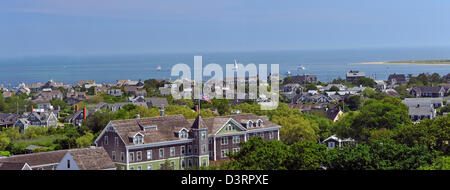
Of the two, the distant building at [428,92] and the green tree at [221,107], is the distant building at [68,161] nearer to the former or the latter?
the green tree at [221,107]

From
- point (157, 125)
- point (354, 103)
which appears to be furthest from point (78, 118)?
point (157, 125)

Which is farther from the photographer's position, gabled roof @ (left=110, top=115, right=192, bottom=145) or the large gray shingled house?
gabled roof @ (left=110, top=115, right=192, bottom=145)

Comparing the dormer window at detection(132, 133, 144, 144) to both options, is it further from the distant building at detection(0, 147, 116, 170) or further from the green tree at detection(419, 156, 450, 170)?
the green tree at detection(419, 156, 450, 170)

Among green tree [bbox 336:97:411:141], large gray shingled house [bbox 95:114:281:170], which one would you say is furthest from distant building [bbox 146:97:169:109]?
large gray shingled house [bbox 95:114:281:170]

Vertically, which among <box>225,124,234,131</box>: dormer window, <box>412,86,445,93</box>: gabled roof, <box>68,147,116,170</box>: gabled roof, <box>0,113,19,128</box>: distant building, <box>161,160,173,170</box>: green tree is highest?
<box>225,124,234,131</box>: dormer window

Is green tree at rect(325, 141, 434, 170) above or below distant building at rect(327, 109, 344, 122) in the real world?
above

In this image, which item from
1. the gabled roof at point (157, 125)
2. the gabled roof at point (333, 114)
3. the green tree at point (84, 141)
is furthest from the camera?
the gabled roof at point (333, 114)

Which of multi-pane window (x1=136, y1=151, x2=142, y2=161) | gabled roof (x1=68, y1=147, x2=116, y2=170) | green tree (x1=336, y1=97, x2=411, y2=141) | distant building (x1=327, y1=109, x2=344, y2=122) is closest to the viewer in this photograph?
gabled roof (x1=68, y1=147, x2=116, y2=170)

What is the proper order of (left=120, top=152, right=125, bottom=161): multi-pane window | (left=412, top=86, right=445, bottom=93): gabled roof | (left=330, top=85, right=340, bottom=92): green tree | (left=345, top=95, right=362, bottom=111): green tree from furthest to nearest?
(left=330, top=85, right=340, bottom=92): green tree, (left=412, top=86, right=445, bottom=93): gabled roof, (left=345, top=95, right=362, bottom=111): green tree, (left=120, top=152, right=125, bottom=161): multi-pane window

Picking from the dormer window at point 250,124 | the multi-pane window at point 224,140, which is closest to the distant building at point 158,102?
the dormer window at point 250,124

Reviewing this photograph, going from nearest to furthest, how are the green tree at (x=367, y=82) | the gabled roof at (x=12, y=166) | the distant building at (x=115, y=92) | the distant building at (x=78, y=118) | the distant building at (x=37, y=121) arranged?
the gabled roof at (x=12, y=166) < the distant building at (x=37, y=121) < the distant building at (x=78, y=118) < the distant building at (x=115, y=92) < the green tree at (x=367, y=82)

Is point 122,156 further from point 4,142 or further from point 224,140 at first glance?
point 4,142

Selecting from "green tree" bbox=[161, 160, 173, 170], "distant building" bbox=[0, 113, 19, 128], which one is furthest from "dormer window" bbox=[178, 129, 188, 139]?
"distant building" bbox=[0, 113, 19, 128]
